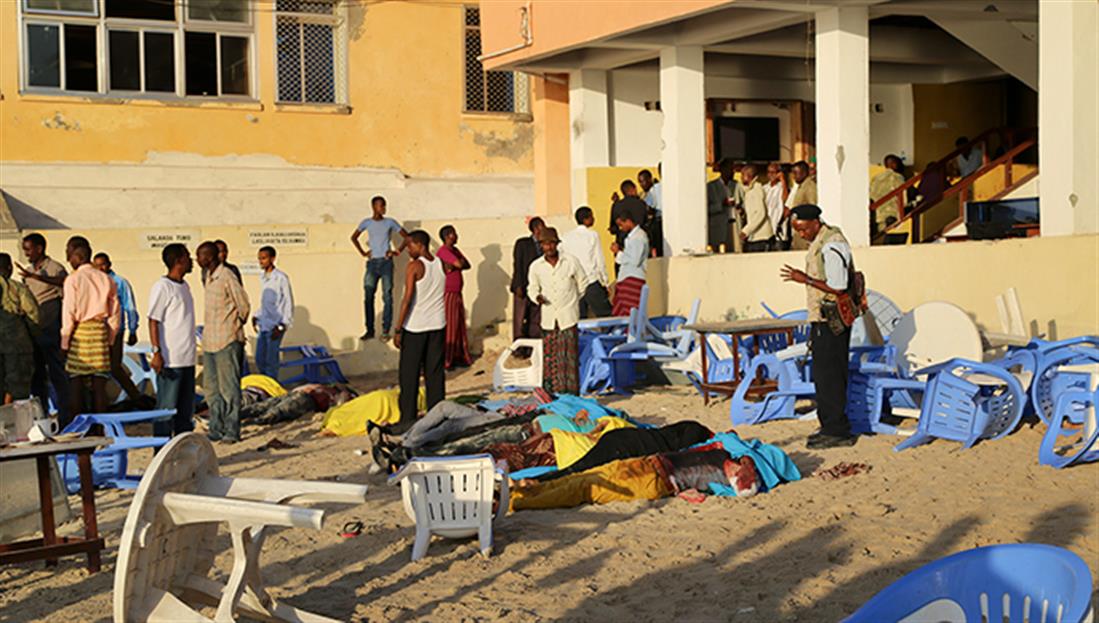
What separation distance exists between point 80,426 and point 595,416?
11.5ft

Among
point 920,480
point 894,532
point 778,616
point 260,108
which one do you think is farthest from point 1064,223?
point 260,108

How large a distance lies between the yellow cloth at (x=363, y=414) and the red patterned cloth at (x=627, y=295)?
3059 millimetres

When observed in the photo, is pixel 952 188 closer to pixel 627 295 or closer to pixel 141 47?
pixel 627 295

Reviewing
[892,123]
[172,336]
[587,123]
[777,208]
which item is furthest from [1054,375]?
[892,123]

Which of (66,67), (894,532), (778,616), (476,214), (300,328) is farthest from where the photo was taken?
(476,214)

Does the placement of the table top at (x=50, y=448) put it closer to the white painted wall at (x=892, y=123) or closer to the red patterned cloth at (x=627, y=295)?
the red patterned cloth at (x=627, y=295)

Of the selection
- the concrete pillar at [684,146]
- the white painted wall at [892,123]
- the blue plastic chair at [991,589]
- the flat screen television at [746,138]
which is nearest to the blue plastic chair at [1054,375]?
the blue plastic chair at [991,589]

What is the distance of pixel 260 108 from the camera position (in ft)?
64.3

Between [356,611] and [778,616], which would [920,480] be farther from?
[356,611]

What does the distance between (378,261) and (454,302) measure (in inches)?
50.9

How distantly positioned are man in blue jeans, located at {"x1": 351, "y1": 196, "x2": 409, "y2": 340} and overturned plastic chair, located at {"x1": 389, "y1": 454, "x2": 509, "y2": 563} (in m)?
10.3

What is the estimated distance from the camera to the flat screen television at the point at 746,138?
19.2 m

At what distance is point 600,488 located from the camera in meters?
8.05

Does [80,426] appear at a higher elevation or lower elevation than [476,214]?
lower
